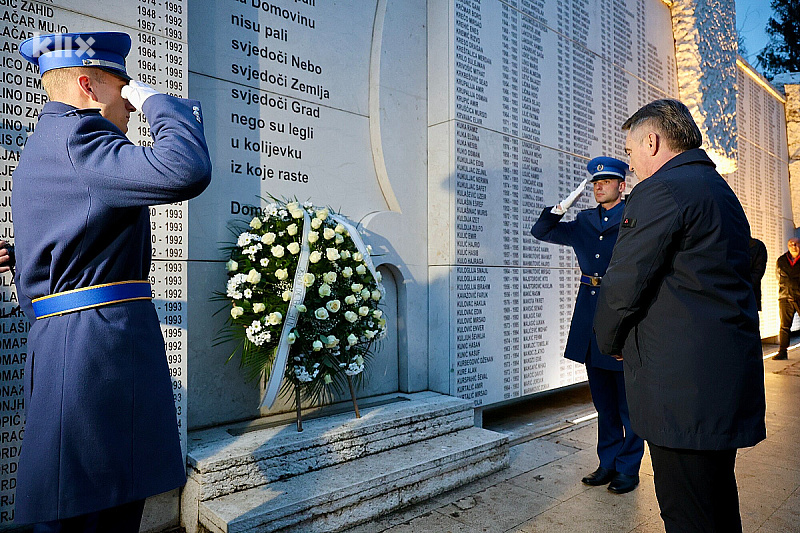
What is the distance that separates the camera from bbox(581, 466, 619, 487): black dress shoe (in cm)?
340

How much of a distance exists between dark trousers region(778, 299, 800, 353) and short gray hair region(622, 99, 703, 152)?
8.12m

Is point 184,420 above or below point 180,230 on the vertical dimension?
below

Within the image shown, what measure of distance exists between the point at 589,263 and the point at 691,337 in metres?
1.85

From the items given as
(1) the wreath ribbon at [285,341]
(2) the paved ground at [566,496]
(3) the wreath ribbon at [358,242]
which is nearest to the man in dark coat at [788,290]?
(2) the paved ground at [566,496]

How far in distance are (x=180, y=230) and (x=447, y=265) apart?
208 cm

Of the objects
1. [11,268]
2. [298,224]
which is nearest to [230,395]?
[298,224]

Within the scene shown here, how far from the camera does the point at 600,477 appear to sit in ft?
11.2

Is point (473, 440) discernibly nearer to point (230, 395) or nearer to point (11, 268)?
point (230, 395)

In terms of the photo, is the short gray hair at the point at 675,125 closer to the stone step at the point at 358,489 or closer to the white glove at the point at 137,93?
the white glove at the point at 137,93

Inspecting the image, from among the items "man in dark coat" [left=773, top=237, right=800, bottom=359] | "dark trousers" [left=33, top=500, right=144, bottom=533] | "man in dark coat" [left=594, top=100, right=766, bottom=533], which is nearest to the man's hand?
"dark trousers" [left=33, top=500, right=144, bottom=533]

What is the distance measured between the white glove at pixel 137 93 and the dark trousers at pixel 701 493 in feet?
6.08

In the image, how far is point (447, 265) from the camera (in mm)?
4270

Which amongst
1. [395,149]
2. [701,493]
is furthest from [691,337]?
[395,149]

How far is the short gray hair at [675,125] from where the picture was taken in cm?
198
